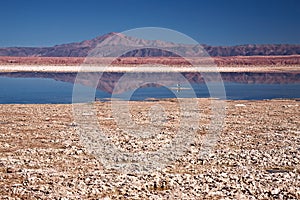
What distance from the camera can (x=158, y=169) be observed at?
13188 millimetres

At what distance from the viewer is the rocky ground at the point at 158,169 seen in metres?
10.9

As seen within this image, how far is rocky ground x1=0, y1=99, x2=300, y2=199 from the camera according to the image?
10.9m

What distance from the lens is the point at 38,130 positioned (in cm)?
2048

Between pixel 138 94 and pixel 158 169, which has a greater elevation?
pixel 138 94

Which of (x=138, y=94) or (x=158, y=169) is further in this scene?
(x=138, y=94)

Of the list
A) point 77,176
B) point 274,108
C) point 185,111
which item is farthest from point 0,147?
point 274,108

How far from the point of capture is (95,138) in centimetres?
1852

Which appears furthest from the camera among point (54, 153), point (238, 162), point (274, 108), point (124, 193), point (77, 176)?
point (274, 108)

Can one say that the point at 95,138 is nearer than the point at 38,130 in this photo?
Yes

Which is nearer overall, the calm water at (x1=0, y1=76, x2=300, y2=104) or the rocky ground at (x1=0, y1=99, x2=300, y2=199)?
the rocky ground at (x1=0, y1=99, x2=300, y2=199)

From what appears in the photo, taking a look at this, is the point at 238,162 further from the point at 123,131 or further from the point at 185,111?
the point at 185,111

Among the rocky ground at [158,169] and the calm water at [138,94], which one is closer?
the rocky ground at [158,169]

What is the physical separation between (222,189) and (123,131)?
9.71 m

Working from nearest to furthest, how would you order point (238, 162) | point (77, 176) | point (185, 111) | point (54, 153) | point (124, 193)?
point (124, 193) → point (77, 176) → point (238, 162) → point (54, 153) → point (185, 111)
